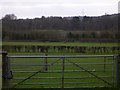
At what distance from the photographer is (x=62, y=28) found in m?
61.8

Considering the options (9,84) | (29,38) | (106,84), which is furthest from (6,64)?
(29,38)

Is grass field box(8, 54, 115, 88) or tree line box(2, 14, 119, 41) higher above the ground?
tree line box(2, 14, 119, 41)

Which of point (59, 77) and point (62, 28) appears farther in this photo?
point (62, 28)

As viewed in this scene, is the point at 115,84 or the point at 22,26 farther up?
the point at 22,26

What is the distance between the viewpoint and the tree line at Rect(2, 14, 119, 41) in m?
53.3

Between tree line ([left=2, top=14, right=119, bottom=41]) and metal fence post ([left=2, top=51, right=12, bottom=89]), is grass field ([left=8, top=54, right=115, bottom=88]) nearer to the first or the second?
metal fence post ([left=2, top=51, right=12, bottom=89])

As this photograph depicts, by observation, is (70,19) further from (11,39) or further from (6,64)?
(6,64)

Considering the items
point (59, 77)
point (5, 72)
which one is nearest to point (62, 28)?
point (59, 77)

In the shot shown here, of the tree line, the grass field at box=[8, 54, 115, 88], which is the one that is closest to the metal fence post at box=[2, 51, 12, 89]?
the grass field at box=[8, 54, 115, 88]

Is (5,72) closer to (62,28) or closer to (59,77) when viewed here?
(59,77)

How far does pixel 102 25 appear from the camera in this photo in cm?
5728

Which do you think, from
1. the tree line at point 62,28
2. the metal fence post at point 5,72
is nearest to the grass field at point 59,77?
the metal fence post at point 5,72

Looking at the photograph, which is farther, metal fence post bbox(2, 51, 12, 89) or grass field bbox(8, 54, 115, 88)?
grass field bbox(8, 54, 115, 88)

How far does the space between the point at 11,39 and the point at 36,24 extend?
16.5 feet
